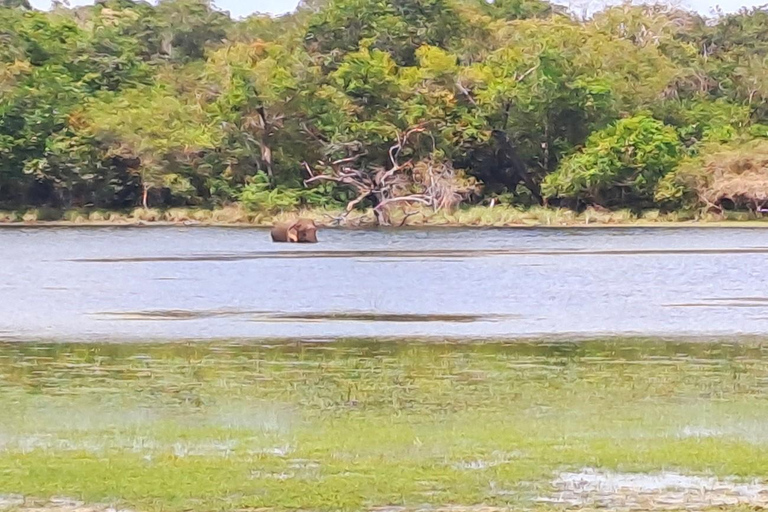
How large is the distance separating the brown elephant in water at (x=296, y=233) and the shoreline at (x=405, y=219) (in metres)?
10.7

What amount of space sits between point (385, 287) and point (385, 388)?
1595 centimetres

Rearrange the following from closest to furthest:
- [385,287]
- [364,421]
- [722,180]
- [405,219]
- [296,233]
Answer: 1. [364,421]
2. [385,287]
3. [296,233]
4. [722,180]
5. [405,219]

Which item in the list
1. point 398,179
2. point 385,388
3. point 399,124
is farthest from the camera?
point 399,124

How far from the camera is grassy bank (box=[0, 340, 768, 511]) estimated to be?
30.9 ft

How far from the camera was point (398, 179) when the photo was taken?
64.4 m

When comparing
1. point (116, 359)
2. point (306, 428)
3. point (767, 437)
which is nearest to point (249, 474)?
point (306, 428)

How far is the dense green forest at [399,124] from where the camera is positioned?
212ft

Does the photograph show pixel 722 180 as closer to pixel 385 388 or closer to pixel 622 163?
pixel 622 163

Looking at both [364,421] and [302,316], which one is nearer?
[364,421]

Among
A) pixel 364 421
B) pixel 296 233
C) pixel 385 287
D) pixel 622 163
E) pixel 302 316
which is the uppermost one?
pixel 622 163

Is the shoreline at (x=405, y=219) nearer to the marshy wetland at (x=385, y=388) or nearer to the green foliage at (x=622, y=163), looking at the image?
the green foliage at (x=622, y=163)

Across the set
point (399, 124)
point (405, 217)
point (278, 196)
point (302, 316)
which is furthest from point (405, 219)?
point (302, 316)

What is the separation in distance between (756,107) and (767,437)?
63954 millimetres

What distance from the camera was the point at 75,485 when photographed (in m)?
9.42
